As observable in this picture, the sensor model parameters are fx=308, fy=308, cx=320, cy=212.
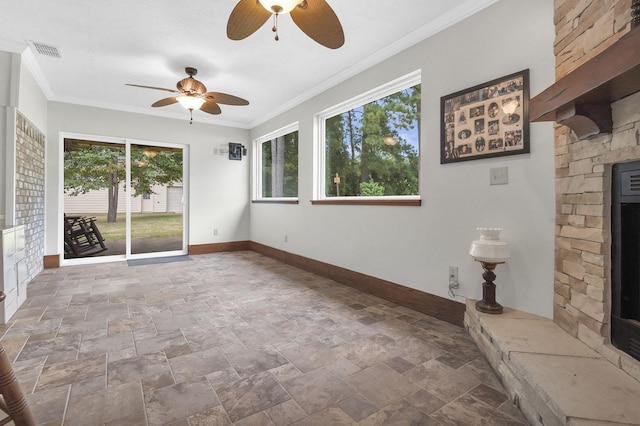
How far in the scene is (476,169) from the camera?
7.84ft

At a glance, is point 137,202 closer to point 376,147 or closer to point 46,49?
point 46,49

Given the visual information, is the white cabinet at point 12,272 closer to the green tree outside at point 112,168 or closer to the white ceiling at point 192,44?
the white ceiling at point 192,44

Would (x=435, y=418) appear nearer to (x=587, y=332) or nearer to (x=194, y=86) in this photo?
(x=587, y=332)

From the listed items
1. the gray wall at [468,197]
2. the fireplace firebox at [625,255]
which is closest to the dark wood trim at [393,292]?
the gray wall at [468,197]

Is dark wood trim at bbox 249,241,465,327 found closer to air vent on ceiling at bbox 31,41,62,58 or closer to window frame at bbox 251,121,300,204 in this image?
window frame at bbox 251,121,300,204

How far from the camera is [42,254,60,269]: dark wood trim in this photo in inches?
177

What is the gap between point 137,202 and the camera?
5461 millimetres

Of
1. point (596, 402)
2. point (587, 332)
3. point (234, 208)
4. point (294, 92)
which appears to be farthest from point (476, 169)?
point (234, 208)

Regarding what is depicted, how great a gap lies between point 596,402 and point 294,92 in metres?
4.36

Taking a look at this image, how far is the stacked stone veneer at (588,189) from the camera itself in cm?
141

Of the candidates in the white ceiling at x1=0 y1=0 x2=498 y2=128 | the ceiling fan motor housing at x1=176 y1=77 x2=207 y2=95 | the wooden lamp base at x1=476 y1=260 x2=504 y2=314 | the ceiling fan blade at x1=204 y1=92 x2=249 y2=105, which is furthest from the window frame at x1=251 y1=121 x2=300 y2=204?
the wooden lamp base at x1=476 y1=260 x2=504 y2=314

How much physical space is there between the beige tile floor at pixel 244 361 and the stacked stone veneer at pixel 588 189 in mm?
567

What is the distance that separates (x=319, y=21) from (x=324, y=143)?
240cm

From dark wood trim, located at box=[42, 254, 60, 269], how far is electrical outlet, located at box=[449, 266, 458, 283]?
17.8 feet
